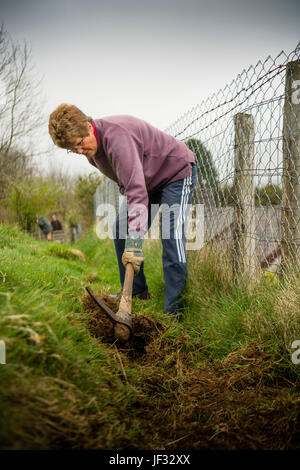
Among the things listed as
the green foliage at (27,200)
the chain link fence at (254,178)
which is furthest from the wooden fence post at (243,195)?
the green foliage at (27,200)

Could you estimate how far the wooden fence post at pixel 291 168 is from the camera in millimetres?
2020

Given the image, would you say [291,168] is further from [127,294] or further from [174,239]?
[127,294]

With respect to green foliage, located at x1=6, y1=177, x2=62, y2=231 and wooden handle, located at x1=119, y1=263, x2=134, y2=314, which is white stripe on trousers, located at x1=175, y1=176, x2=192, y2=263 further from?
green foliage, located at x1=6, y1=177, x2=62, y2=231

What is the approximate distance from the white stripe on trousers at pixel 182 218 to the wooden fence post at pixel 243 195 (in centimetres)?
42

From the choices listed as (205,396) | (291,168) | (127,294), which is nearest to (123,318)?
(127,294)

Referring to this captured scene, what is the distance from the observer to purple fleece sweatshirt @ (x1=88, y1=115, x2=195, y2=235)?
2.11m

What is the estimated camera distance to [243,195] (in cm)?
252

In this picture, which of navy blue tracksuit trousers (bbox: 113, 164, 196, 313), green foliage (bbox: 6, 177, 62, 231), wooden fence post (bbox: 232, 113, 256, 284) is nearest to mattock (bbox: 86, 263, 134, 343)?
navy blue tracksuit trousers (bbox: 113, 164, 196, 313)

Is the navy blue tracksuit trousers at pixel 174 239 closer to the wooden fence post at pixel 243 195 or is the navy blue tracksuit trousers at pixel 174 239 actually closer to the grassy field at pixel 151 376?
the grassy field at pixel 151 376

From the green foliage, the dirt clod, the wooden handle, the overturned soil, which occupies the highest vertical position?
the green foliage

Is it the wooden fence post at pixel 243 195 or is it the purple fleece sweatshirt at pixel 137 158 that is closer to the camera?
the purple fleece sweatshirt at pixel 137 158

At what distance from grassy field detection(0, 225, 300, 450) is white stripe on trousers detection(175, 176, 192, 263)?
0.45 metres

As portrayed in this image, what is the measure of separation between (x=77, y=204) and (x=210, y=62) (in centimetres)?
995
